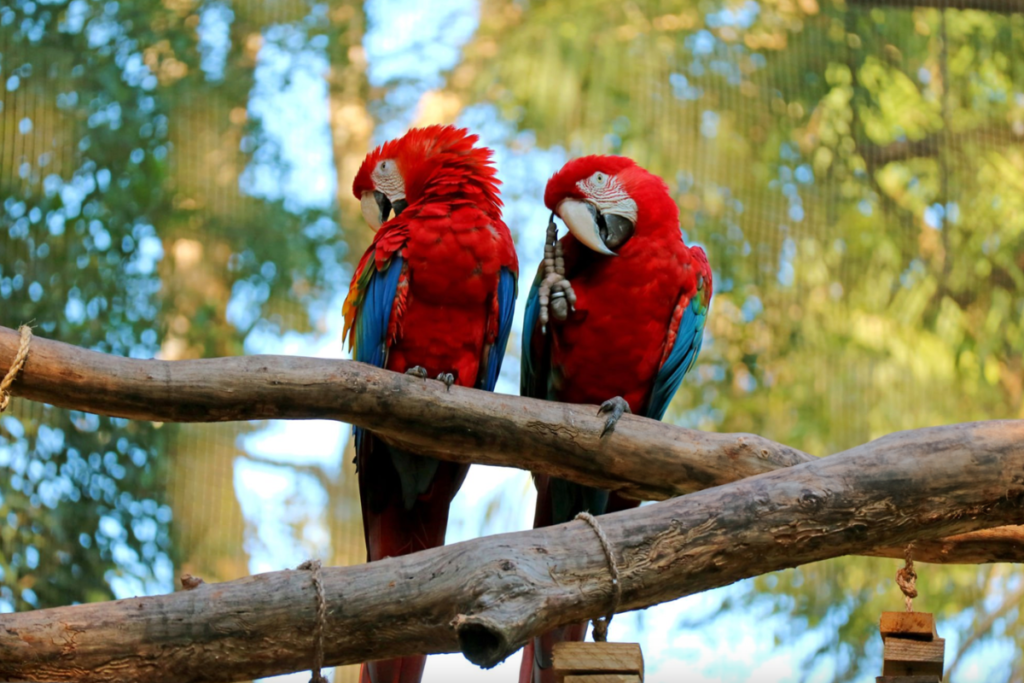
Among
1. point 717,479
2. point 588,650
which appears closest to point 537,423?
point 717,479

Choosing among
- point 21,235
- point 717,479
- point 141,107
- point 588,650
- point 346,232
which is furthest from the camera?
point 346,232

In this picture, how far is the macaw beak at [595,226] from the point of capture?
233 cm

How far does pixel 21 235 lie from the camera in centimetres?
457

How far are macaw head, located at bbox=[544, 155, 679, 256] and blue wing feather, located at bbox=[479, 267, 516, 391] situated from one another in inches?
7.6

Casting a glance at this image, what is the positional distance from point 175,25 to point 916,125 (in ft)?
13.0

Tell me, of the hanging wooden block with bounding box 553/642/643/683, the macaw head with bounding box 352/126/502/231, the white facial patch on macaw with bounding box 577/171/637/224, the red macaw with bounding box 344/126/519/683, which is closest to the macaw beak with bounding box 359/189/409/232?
the macaw head with bounding box 352/126/502/231

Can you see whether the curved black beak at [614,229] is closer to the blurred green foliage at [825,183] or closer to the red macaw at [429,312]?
the red macaw at [429,312]

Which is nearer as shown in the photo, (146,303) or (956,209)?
(146,303)

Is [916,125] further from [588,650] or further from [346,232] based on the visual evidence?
[588,650]

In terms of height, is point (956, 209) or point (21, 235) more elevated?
point (956, 209)

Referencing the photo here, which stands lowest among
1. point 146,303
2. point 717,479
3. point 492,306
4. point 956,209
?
point 717,479

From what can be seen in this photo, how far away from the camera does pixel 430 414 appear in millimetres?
1925

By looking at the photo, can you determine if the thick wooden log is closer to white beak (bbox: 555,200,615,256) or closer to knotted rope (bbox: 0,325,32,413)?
knotted rope (bbox: 0,325,32,413)

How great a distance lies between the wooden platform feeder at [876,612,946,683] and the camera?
1.68 metres
